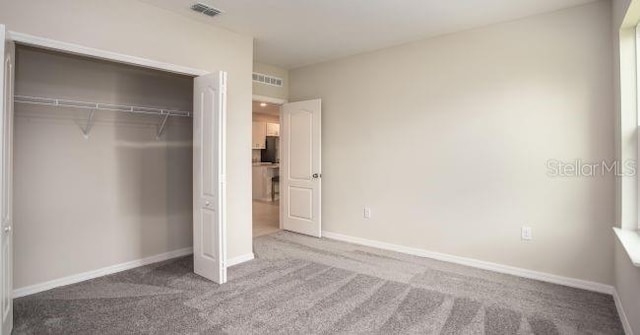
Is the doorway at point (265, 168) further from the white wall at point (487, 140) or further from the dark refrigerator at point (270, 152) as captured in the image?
the white wall at point (487, 140)

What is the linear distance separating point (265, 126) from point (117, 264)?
6740 millimetres

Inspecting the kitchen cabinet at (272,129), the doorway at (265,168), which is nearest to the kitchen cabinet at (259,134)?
the doorway at (265,168)

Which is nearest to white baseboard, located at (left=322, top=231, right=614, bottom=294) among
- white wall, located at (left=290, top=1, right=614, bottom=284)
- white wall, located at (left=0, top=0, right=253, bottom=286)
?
white wall, located at (left=290, top=1, right=614, bottom=284)

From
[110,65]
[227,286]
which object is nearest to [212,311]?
[227,286]

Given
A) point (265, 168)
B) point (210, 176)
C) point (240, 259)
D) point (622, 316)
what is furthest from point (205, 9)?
point (265, 168)

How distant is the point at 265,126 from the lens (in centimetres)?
989

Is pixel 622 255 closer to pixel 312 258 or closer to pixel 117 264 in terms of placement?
pixel 312 258

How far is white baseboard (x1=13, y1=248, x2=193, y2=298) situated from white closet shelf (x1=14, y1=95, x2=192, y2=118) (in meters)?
1.62

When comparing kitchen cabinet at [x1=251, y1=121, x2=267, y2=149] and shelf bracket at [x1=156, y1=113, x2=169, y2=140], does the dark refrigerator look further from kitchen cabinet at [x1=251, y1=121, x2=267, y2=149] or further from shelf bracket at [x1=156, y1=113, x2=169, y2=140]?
shelf bracket at [x1=156, y1=113, x2=169, y2=140]

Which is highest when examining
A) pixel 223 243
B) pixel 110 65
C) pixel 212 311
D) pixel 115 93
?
pixel 110 65

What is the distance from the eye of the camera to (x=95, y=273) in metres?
3.37

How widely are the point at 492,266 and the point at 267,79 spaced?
3.86 m

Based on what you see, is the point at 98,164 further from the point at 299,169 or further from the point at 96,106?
the point at 299,169

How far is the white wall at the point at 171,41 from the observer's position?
2561 millimetres
